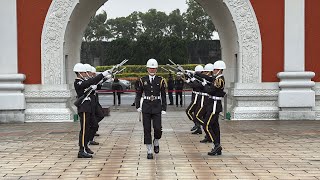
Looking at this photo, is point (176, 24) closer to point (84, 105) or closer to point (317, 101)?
point (317, 101)

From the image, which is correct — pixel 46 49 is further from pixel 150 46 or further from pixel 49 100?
pixel 150 46

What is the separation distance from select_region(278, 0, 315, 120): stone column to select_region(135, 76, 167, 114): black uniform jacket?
21.4 ft

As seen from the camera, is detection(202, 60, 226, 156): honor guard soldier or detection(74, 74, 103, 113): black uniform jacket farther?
detection(202, 60, 226, 156): honor guard soldier

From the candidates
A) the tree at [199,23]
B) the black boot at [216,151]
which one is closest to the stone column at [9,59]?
Answer: the black boot at [216,151]

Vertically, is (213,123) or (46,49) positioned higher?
(46,49)

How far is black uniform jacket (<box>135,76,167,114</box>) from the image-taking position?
8.52m

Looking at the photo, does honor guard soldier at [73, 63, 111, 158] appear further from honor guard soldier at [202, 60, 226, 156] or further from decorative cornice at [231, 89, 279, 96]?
decorative cornice at [231, 89, 279, 96]

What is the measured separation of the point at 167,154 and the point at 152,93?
1.06m

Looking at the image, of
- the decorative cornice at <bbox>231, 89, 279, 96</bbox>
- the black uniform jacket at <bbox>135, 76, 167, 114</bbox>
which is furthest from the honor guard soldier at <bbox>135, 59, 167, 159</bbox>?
the decorative cornice at <bbox>231, 89, 279, 96</bbox>

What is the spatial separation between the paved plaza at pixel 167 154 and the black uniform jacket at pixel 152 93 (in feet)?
2.47

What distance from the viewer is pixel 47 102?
47.4 ft

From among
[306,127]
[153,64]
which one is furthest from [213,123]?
[306,127]

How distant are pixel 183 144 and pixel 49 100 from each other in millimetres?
5409

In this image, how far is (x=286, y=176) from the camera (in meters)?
6.99
